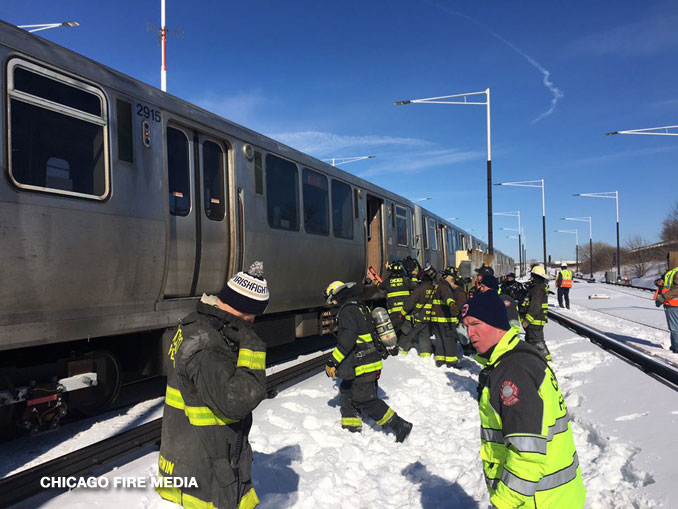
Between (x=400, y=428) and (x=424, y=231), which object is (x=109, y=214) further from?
(x=424, y=231)

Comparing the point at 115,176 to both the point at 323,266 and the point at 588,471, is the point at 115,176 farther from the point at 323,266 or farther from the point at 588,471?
the point at 588,471

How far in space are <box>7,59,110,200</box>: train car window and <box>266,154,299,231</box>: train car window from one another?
2.78 metres

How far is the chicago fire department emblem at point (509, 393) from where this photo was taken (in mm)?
2139

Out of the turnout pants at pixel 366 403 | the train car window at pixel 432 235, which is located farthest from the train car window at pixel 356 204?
the train car window at pixel 432 235

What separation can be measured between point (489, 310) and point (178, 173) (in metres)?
4.18

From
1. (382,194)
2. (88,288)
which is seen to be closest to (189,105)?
(88,288)

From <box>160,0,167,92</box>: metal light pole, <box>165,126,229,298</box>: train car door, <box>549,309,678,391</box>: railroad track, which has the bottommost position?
<box>549,309,678,391</box>: railroad track

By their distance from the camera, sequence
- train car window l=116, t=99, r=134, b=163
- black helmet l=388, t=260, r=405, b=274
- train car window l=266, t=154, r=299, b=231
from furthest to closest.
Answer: black helmet l=388, t=260, r=405, b=274, train car window l=266, t=154, r=299, b=231, train car window l=116, t=99, r=134, b=163

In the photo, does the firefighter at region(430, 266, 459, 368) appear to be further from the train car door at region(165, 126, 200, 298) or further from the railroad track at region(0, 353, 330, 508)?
the railroad track at region(0, 353, 330, 508)

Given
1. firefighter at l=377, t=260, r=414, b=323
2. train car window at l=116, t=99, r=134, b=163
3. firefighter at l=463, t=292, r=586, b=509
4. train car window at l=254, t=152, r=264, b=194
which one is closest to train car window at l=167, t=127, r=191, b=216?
train car window at l=116, t=99, r=134, b=163

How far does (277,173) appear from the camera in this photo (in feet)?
23.9

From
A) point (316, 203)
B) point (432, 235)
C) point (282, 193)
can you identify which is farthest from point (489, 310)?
point (432, 235)

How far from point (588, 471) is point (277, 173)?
17.9 feet

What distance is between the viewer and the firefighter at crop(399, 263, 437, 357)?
962 centimetres
